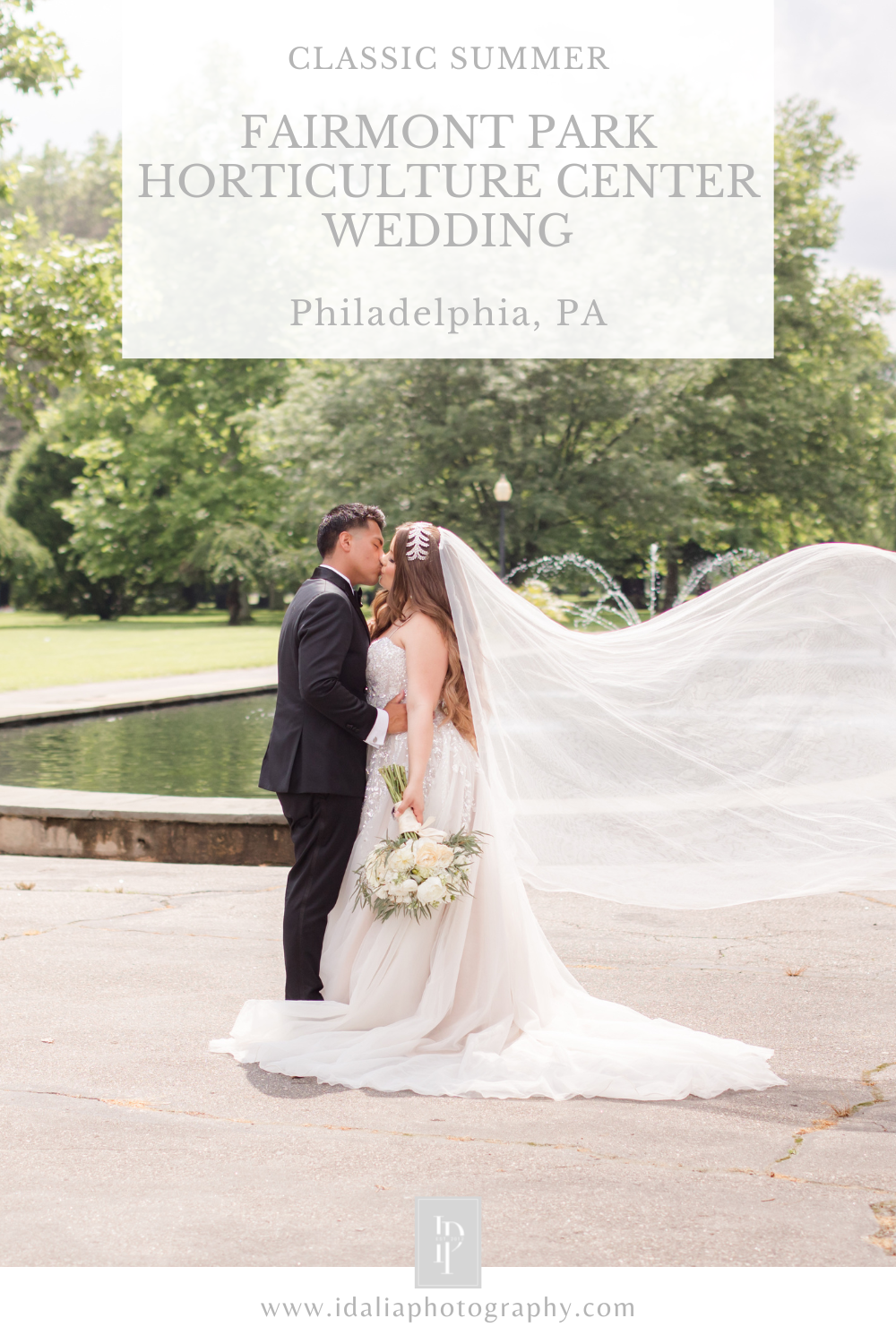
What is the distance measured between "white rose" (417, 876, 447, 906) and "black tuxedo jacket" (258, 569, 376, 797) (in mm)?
522

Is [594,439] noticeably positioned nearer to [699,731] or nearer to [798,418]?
[798,418]

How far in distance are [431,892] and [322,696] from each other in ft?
2.70

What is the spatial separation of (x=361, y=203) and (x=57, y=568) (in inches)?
817

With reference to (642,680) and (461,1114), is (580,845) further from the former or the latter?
(461,1114)

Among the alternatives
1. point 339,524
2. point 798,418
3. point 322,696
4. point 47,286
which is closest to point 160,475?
point 798,418

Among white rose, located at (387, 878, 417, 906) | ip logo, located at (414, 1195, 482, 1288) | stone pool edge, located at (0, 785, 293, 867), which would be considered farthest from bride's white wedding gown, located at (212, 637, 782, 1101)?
stone pool edge, located at (0, 785, 293, 867)

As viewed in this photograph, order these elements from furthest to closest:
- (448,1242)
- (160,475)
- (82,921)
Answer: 1. (160,475)
2. (82,921)
3. (448,1242)

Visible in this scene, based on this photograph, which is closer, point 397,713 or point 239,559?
point 397,713

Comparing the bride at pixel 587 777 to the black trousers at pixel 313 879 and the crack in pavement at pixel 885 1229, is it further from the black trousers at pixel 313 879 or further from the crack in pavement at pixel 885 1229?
the crack in pavement at pixel 885 1229

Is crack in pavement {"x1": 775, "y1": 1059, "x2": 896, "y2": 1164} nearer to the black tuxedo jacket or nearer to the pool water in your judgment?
the black tuxedo jacket

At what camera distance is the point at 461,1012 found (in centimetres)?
509

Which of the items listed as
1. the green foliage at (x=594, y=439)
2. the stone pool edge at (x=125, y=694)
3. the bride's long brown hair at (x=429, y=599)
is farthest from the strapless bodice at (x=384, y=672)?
the green foliage at (x=594, y=439)

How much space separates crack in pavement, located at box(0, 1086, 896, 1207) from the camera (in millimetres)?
3725

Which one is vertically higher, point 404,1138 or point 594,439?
point 594,439
